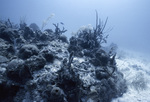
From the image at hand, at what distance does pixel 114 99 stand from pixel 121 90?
81 cm

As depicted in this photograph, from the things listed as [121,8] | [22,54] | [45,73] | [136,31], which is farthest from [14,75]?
[121,8]

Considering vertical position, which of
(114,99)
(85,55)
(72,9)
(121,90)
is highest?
(72,9)

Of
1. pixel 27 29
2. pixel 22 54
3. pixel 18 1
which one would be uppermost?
pixel 18 1

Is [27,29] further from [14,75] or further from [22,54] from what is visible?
[14,75]

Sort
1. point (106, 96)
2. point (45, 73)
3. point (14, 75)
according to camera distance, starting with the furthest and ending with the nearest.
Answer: point (106, 96)
point (45, 73)
point (14, 75)

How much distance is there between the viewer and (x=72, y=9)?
17950 cm

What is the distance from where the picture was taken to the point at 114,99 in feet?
14.0

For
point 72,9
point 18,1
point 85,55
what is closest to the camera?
point 85,55

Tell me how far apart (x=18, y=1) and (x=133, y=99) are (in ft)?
511

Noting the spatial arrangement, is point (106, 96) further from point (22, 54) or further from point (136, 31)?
point (136, 31)

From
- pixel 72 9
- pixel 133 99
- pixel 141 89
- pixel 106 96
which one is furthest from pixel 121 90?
pixel 72 9

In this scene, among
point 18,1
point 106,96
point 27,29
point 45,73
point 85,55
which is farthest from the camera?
point 18,1

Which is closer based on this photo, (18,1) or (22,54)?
(22,54)

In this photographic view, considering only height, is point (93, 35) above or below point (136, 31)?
below
